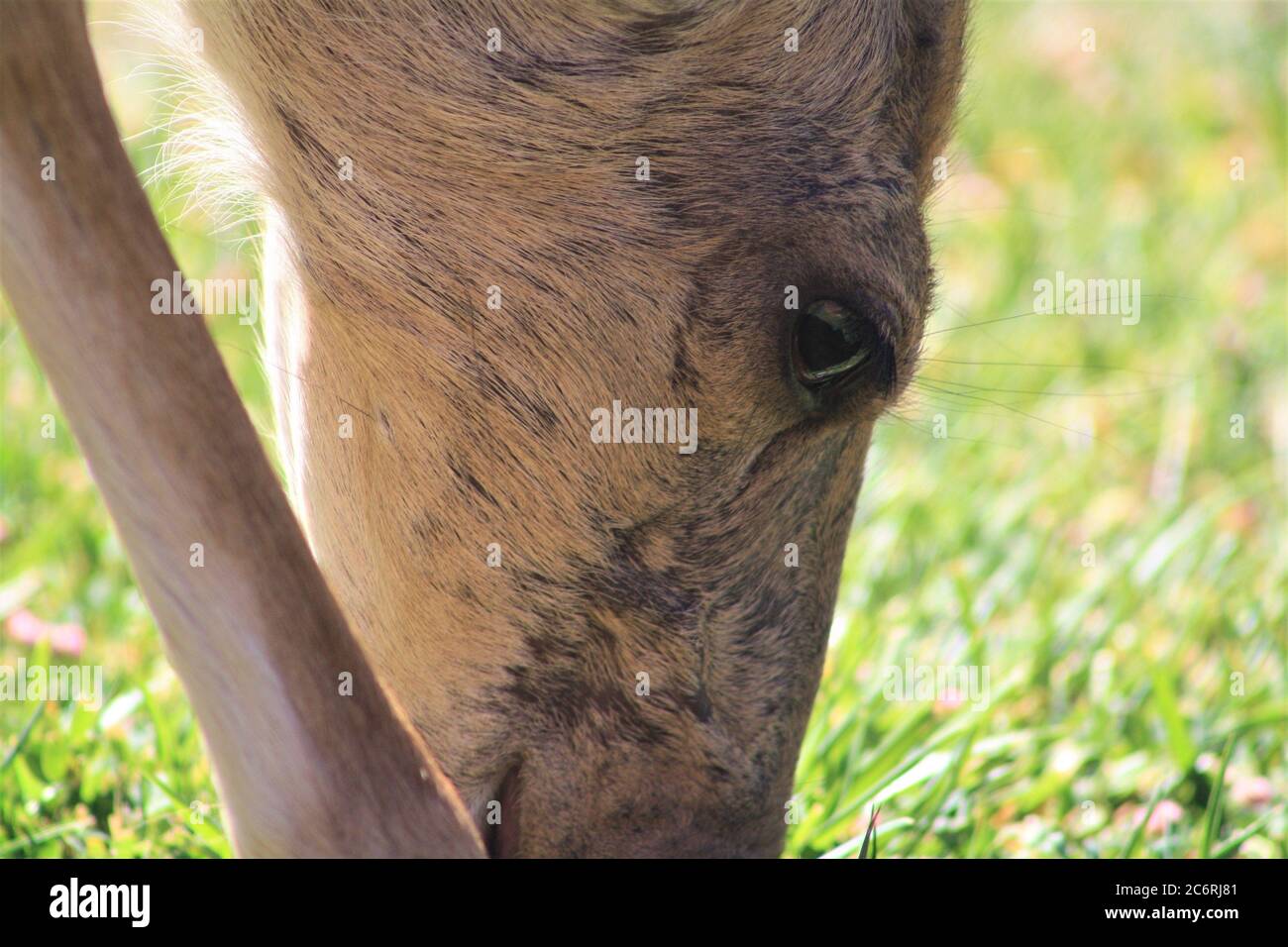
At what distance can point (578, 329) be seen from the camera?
2.43 m

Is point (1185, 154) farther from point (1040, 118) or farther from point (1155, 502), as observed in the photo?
point (1155, 502)

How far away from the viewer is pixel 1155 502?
516 centimetres

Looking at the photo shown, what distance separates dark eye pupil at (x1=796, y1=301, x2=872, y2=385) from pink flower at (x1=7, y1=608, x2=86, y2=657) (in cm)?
220

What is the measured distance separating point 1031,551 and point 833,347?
2.59 m

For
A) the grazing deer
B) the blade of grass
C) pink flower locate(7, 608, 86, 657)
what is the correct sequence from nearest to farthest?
1. the grazing deer
2. the blade of grass
3. pink flower locate(7, 608, 86, 657)

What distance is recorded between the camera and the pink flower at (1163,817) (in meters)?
3.28

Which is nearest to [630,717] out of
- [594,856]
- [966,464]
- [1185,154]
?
[594,856]

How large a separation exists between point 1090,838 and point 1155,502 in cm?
209

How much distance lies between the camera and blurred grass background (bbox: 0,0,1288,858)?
10.8 ft

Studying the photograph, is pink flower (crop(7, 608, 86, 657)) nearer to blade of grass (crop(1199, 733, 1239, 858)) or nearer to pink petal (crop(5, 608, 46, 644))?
pink petal (crop(5, 608, 46, 644))

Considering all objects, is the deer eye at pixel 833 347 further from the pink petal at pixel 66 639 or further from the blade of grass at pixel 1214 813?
the pink petal at pixel 66 639

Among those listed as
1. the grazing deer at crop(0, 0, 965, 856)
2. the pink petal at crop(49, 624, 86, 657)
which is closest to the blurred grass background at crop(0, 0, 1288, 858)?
the pink petal at crop(49, 624, 86, 657)

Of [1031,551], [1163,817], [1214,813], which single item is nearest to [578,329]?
[1214,813]

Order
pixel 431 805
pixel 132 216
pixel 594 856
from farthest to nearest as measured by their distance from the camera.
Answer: pixel 594 856 < pixel 431 805 < pixel 132 216
